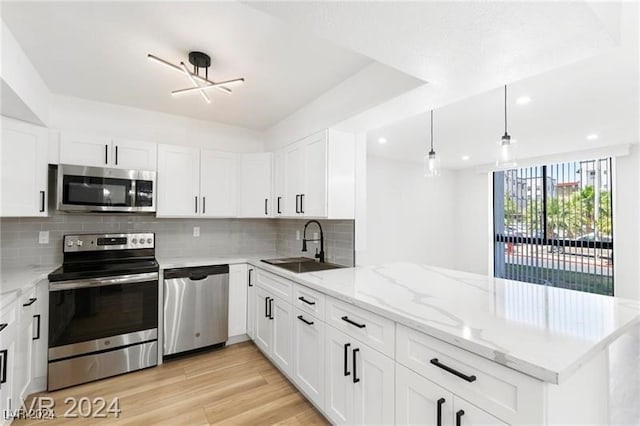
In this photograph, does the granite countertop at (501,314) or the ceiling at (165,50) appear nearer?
the granite countertop at (501,314)

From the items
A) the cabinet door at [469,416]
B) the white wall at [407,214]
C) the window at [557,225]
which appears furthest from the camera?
the white wall at [407,214]

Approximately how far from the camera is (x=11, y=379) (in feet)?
6.27

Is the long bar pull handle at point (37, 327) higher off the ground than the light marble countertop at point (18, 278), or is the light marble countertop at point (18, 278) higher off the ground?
the light marble countertop at point (18, 278)

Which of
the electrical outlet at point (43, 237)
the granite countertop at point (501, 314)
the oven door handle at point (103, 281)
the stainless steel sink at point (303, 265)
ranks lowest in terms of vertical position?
the oven door handle at point (103, 281)

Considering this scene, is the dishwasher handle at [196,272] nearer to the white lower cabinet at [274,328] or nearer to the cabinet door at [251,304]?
the cabinet door at [251,304]

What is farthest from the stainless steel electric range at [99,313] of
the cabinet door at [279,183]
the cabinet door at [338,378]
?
the cabinet door at [338,378]

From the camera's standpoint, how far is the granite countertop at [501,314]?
3.37 ft

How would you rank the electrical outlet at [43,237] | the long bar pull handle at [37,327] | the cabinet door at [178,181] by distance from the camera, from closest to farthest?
the long bar pull handle at [37,327]
the electrical outlet at [43,237]
the cabinet door at [178,181]

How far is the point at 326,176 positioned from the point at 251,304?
1626mm

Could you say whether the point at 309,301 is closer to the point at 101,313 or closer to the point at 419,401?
the point at 419,401

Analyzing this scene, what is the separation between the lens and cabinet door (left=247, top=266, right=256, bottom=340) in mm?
3162

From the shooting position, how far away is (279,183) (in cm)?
335

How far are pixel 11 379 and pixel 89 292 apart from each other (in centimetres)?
69

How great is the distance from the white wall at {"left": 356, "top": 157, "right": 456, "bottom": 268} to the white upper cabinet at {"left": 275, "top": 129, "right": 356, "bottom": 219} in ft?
8.36
